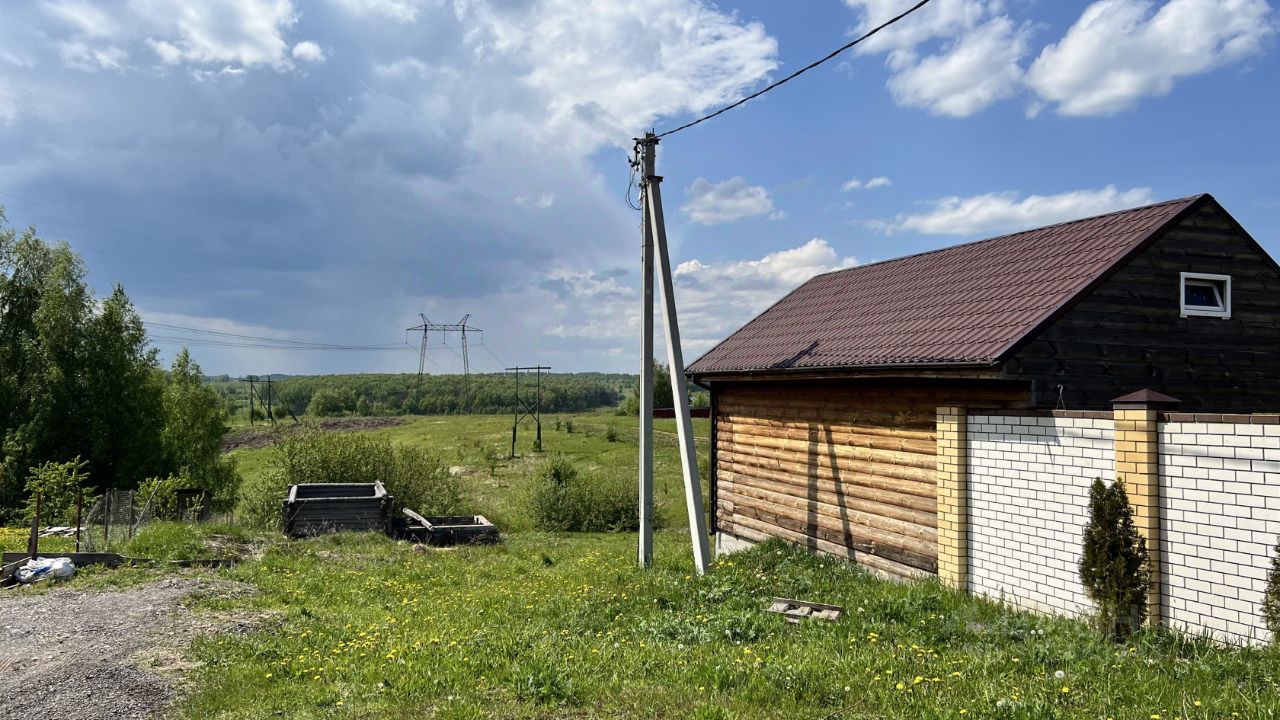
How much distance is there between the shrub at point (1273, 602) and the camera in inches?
231

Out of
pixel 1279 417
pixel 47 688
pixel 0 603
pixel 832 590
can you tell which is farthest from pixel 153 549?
pixel 1279 417

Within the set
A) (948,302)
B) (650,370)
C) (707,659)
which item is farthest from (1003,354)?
(650,370)

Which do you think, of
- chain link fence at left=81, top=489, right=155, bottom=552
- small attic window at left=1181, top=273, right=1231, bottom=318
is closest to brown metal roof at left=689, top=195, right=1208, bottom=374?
small attic window at left=1181, top=273, right=1231, bottom=318

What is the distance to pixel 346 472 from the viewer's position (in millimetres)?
24266

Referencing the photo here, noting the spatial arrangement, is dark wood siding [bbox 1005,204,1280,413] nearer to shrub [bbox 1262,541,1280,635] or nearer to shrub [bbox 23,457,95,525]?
shrub [bbox 1262,541,1280,635]

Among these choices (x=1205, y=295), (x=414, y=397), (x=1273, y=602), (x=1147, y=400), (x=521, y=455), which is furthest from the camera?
(x=414, y=397)

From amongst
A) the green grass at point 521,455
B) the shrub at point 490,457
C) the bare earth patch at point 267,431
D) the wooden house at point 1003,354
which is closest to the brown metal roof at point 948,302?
the wooden house at point 1003,354

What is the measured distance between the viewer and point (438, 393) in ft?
387

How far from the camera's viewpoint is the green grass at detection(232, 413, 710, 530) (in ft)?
100

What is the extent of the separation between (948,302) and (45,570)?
46.6ft

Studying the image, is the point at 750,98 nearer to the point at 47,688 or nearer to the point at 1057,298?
the point at 1057,298

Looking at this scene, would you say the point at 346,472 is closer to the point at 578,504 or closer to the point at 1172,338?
the point at 578,504

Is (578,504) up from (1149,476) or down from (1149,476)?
down

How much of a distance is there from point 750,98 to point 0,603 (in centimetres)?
1253
